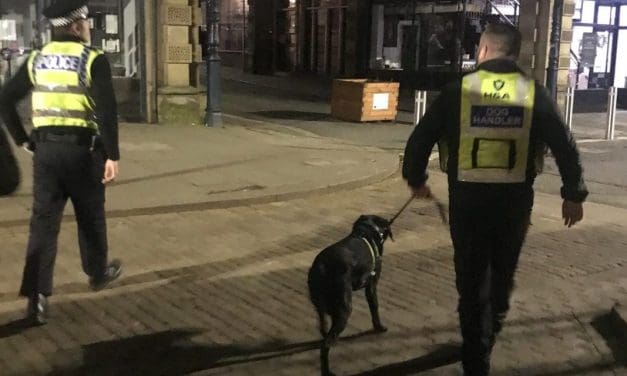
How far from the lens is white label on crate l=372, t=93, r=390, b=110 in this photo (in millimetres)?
18531

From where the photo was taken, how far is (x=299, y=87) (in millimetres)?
29234

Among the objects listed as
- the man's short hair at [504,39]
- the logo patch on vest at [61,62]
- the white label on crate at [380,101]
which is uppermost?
the man's short hair at [504,39]

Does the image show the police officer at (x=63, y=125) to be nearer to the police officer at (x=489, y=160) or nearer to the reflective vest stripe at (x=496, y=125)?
the police officer at (x=489, y=160)

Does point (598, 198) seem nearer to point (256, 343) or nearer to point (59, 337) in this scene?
point (256, 343)

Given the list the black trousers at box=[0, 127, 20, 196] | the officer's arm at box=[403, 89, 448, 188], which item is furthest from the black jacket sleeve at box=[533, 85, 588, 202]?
the black trousers at box=[0, 127, 20, 196]

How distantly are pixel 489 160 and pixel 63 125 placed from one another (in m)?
2.44

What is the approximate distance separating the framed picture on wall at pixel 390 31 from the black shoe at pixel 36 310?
80.1 ft

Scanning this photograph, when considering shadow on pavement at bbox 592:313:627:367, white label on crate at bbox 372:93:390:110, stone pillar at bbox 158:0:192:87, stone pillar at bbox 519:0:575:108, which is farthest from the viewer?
stone pillar at bbox 519:0:575:108

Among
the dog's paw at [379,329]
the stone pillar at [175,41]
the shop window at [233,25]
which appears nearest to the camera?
the dog's paw at [379,329]

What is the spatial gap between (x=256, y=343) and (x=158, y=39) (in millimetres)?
11418

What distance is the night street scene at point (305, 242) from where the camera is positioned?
4.18 m

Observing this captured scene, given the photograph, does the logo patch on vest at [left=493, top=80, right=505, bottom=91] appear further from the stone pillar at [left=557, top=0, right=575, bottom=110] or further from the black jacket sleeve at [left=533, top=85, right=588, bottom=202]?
the stone pillar at [left=557, top=0, right=575, bottom=110]

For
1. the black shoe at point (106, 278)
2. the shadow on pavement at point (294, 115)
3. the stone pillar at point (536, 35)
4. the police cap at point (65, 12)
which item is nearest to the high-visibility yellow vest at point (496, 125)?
the police cap at point (65, 12)

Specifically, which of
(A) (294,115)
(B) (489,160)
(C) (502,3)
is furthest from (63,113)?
(C) (502,3)
